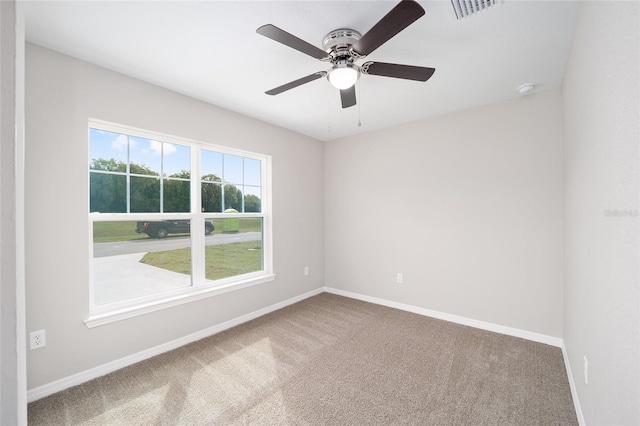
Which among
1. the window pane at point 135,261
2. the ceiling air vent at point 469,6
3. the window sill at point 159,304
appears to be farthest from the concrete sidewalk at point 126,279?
the ceiling air vent at point 469,6

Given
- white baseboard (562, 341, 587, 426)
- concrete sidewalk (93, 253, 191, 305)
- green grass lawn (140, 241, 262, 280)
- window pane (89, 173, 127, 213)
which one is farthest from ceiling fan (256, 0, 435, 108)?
white baseboard (562, 341, 587, 426)

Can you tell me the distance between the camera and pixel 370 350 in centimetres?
262

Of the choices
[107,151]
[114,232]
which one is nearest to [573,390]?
[114,232]

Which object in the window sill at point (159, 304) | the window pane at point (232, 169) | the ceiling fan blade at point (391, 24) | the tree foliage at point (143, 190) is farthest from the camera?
the window pane at point (232, 169)

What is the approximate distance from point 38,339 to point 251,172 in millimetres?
2433

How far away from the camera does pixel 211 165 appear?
10.2 feet

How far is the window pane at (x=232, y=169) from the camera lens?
3264 millimetres

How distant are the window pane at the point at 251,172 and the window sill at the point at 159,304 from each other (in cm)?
125

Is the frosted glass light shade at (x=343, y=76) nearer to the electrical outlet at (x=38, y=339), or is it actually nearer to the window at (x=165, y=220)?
the window at (x=165, y=220)

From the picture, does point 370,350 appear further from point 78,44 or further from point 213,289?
point 78,44

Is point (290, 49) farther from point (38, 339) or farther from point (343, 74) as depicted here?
point (38, 339)

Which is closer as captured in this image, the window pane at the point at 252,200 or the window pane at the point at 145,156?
the window pane at the point at 145,156

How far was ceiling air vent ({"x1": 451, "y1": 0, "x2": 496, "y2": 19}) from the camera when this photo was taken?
5.10 ft

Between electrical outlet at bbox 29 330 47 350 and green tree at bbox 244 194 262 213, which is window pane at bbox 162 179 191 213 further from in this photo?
electrical outlet at bbox 29 330 47 350
